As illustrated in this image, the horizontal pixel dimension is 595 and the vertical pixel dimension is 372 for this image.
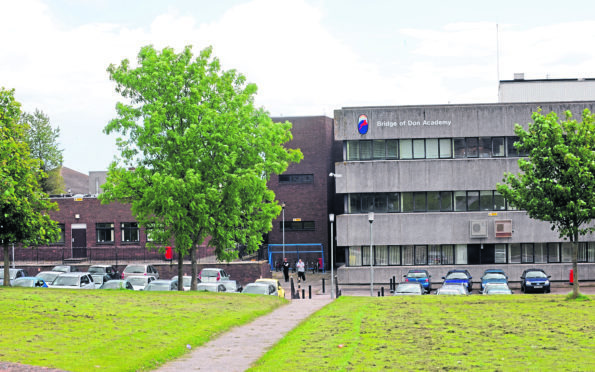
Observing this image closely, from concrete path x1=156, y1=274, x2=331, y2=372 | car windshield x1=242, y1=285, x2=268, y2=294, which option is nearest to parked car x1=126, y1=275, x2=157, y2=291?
car windshield x1=242, y1=285, x2=268, y2=294

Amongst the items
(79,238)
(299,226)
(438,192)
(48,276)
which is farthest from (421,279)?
(79,238)

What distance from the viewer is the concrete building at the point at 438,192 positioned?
50.8 meters

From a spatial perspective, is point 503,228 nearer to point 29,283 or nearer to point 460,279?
point 460,279

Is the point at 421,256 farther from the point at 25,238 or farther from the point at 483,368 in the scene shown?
the point at 483,368

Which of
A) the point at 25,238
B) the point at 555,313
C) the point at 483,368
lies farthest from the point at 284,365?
the point at 25,238

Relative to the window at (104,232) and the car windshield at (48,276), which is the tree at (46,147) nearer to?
the window at (104,232)

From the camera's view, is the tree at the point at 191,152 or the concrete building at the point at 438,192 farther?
the concrete building at the point at 438,192

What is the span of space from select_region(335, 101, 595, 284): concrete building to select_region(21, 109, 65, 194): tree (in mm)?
52720

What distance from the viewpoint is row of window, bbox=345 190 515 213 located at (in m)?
51.2

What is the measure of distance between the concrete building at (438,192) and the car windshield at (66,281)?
748 inches

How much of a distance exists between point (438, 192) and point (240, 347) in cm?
3423

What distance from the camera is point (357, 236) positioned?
5075 cm

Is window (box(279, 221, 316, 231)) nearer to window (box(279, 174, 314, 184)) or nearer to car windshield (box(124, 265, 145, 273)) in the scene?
window (box(279, 174, 314, 184))

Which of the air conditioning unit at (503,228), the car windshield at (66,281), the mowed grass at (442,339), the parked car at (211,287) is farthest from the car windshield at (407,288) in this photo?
the car windshield at (66,281)
